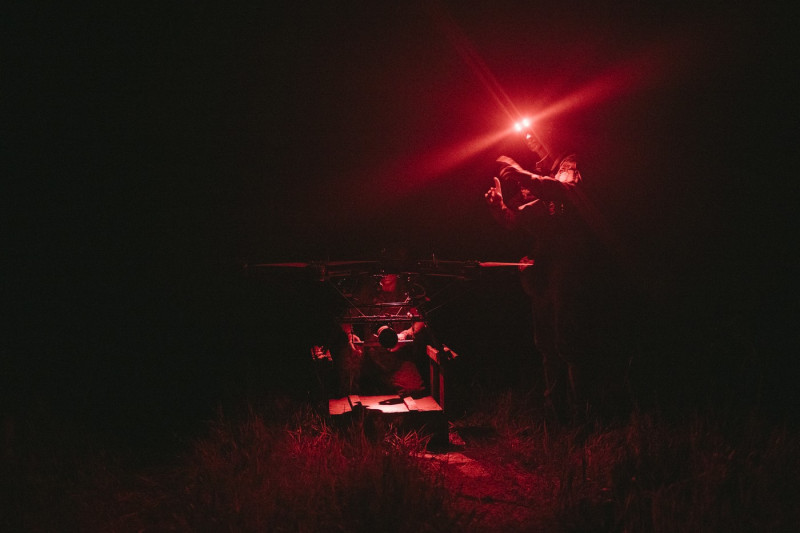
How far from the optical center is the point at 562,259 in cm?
565

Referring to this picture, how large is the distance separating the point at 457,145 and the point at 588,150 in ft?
8.45

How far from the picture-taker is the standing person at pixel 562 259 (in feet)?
18.4

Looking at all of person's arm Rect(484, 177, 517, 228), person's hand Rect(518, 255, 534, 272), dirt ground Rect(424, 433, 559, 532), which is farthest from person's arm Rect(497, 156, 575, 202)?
dirt ground Rect(424, 433, 559, 532)

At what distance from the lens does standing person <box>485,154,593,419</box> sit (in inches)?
220

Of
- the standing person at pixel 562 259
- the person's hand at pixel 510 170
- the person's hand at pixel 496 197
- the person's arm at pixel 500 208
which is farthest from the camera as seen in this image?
the person's hand at pixel 496 197

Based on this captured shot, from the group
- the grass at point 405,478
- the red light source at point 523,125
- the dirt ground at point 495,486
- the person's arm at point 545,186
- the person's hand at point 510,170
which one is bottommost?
the dirt ground at point 495,486

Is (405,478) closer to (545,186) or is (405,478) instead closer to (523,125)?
(545,186)

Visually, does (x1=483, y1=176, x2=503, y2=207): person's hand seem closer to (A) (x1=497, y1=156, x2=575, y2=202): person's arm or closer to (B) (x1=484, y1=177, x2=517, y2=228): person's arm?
(B) (x1=484, y1=177, x2=517, y2=228): person's arm

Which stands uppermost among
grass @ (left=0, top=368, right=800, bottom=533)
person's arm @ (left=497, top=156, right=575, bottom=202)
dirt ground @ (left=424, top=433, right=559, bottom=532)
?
person's arm @ (left=497, top=156, right=575, bottom=202)

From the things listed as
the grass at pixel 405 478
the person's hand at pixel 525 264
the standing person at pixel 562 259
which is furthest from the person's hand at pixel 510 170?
the grass at pixel 405 478

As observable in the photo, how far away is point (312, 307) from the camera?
27.5 feet

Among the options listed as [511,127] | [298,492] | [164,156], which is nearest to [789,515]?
[298,492]

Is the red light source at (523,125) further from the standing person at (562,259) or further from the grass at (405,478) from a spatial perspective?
the grass at (405,478)

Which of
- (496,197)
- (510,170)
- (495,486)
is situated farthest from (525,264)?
(495,486)
